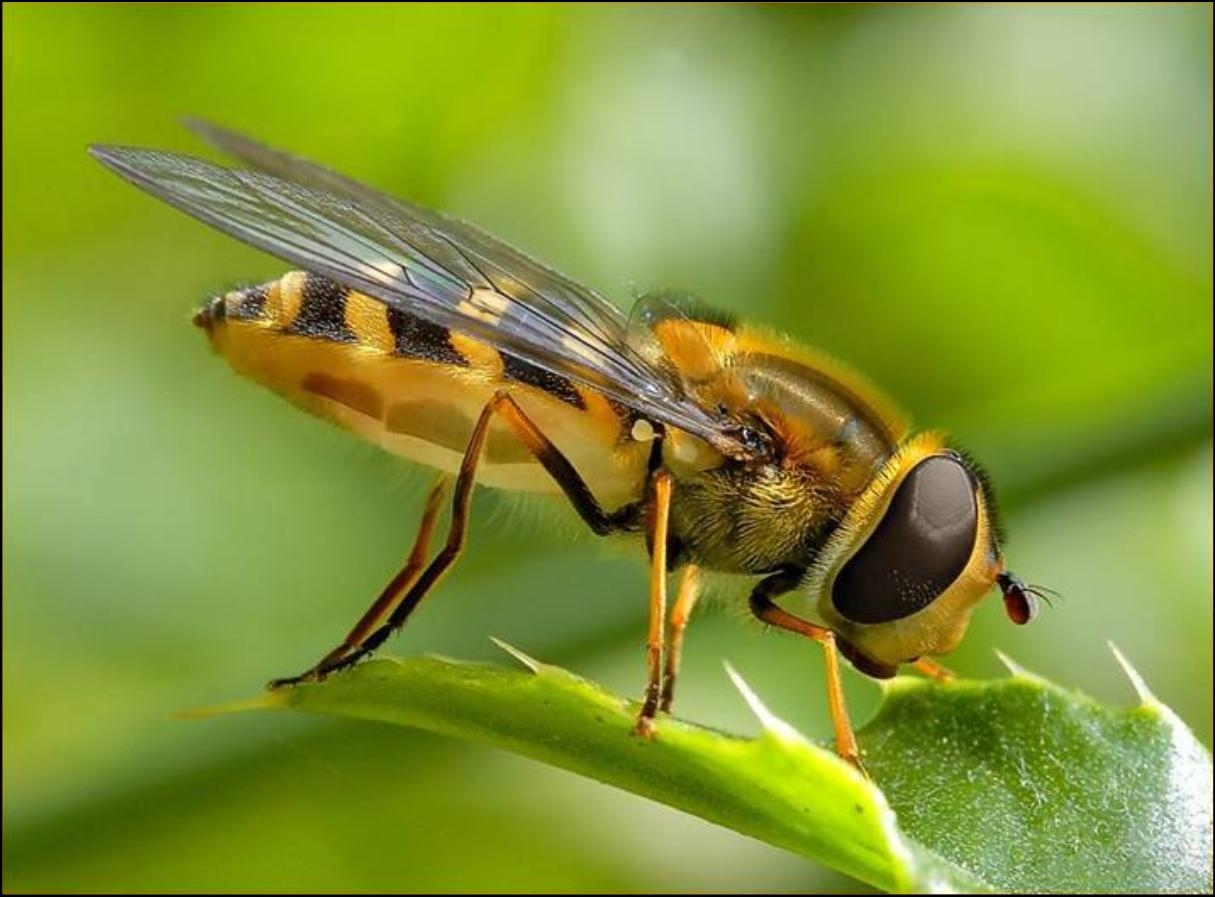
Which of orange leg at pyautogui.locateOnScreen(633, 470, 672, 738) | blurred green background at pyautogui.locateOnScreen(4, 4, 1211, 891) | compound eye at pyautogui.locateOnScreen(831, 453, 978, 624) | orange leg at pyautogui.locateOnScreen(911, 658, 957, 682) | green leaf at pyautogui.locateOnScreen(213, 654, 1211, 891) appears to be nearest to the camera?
green leaf at pyautogui.locateOnScreen(213, 654, 1211, 891)

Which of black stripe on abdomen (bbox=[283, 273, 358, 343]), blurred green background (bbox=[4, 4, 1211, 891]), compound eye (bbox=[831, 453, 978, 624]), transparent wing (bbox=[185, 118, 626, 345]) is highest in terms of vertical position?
transparent wing (bbox=[185, 118, 626, 345])

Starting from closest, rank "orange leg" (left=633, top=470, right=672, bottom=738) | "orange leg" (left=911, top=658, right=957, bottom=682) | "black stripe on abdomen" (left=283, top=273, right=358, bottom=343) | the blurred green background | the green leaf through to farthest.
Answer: the green leaf
"orange leg" (left=633, top=470, right=672, bottom=738)
"black stripe on abdomen" (left=283, top=273, right=358, bottom=343)
"orange leg" (left=911, top=658, right=957, bottom=682)
the blurred green background

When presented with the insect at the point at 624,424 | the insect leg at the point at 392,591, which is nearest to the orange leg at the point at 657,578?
the insect at the point at 624,424

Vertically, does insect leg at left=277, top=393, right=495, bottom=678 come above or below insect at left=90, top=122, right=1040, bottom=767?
below

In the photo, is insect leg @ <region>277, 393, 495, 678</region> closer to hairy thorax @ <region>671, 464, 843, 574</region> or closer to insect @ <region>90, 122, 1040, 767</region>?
insect @ <region>90, 122, 1040, 767</region>

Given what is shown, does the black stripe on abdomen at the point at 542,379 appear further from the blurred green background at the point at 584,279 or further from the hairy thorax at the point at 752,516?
the blurred green background at the point at 584,279

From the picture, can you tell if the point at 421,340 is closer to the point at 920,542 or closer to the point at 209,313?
the point at 209,313

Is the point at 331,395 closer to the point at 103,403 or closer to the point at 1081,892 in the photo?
the point at 1081,892

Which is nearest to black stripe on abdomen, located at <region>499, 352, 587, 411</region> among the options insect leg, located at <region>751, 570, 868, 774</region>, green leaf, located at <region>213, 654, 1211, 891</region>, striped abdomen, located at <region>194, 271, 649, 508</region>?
striped abdomen, located at <region>194, 271, 649, 508</region>
